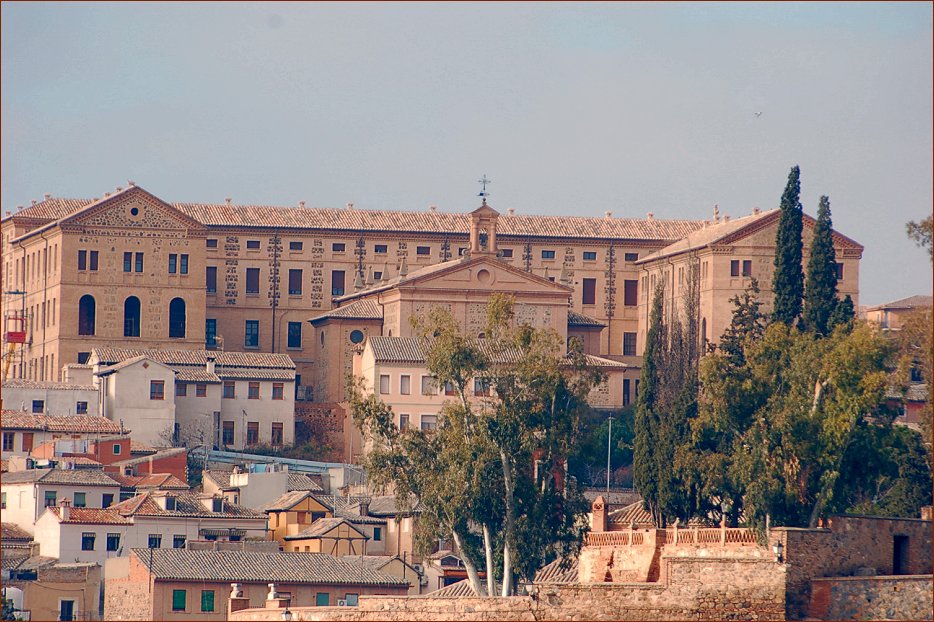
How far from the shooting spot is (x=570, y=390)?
56.6 meters

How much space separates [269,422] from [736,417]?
4034 cm

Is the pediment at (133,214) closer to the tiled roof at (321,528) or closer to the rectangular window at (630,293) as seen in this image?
the rectangular window at (630,293)

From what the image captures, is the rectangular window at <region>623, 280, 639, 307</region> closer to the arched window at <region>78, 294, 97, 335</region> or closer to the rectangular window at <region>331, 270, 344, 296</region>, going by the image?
the rectangular window at <region>331, 270, 344, 296</region>

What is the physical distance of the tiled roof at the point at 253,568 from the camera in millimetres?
59125

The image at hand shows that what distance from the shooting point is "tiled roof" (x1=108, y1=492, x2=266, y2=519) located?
228ft

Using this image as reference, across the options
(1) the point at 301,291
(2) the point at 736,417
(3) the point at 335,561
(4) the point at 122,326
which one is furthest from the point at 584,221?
(2) the point at 736,417

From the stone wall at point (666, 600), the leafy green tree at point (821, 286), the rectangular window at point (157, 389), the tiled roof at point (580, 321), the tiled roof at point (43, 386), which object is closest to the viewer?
the stone wall at point (666, 600)

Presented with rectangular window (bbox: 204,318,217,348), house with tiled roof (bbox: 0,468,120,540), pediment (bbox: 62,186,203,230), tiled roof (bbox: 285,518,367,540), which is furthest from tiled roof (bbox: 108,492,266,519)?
rectangular window (bbox: 204,318,217,348)

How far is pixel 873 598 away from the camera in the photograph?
45.0 meters

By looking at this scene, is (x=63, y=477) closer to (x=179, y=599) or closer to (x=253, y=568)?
(x=253, y=568)

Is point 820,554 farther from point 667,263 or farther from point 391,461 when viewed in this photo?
point 667,263

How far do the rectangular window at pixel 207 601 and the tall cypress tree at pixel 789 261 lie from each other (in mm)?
16983

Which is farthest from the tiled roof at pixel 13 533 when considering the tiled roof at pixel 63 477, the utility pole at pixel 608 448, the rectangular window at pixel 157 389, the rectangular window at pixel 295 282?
the rectangular window at pixel 295 282

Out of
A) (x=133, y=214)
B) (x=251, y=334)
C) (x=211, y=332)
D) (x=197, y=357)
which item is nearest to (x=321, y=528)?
(x=197, y=357)
